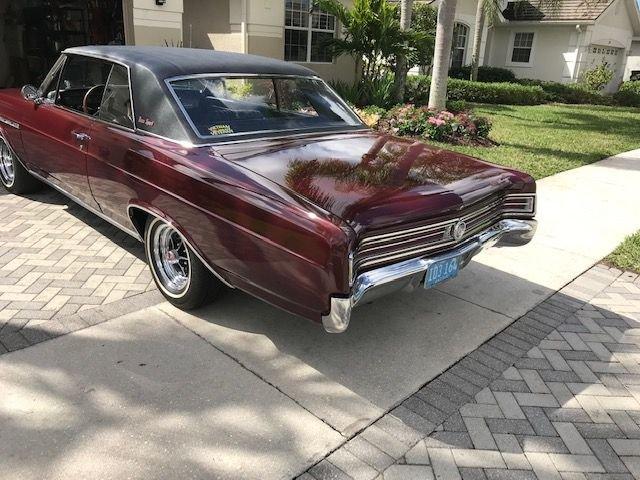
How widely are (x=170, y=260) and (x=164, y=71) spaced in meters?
1.29

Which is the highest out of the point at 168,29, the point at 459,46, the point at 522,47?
the point at 522,47

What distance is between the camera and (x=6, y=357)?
3086 mm

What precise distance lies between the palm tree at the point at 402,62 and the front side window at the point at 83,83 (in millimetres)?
9043

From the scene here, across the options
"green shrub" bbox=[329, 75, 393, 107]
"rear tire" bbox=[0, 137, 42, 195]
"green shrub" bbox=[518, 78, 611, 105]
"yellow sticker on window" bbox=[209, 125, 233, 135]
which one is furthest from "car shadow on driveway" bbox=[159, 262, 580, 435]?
"green shrub" bbox=[518, 78, 611, 105]

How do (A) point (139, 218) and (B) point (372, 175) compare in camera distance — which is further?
(A) point (139, 218)

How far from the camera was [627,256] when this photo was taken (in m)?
5.25

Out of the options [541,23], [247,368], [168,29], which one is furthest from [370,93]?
[541,23]

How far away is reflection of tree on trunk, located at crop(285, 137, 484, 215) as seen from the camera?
293cm

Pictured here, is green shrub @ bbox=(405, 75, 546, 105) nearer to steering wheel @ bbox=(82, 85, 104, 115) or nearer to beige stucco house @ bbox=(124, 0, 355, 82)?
beige stucco house @ bbox=(124, 0, 355, 82)

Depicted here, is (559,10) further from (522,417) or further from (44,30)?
(522,417)

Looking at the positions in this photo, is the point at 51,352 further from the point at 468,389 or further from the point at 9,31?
the point at 9,31

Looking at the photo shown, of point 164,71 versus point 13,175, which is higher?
point 164,71

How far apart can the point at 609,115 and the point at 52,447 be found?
18.5 meters

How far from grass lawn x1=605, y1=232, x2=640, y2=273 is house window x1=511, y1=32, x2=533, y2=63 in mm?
21883
